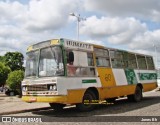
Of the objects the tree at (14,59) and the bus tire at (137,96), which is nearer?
the bus tire at (137,96)

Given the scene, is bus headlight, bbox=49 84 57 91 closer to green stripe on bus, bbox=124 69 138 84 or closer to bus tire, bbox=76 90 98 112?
bus tire, bbox=76 90 98 112

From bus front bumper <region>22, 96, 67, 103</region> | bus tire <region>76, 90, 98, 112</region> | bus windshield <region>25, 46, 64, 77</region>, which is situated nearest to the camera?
bus front bumper <region>22, 96, 67, 103</region>

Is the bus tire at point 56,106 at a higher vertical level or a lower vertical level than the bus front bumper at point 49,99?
lower

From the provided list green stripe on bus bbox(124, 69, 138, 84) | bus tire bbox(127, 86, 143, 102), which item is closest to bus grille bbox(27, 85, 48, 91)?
green stripe on bus bbox(124, 69, 138, 84)

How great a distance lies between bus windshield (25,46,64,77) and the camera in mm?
13023

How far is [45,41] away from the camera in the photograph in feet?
A: 45.5

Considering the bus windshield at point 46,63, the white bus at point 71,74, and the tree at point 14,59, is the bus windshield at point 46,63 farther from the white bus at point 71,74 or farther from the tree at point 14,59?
the tree at point 14,59

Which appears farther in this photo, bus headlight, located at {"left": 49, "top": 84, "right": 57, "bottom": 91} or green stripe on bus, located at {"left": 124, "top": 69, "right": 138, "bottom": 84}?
green stripe on bus, located at {"left": 124, "top": 69, "right": 138, "bottom": 84}

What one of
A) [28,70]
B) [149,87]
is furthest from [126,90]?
[28,70]

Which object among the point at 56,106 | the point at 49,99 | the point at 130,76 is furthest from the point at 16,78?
the point at 49,99

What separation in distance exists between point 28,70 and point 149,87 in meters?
9.30

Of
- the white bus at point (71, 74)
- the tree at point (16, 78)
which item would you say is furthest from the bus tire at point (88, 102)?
the tree at point (16, 78)

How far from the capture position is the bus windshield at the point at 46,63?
513 inches

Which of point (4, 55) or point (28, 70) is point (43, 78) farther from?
point (4, 55)
